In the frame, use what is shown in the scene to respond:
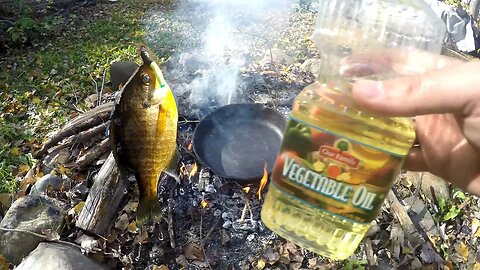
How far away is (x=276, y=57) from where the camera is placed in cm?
680

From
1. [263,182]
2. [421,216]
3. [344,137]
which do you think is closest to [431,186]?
[421,216]

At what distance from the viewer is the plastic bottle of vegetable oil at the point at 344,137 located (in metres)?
1.73

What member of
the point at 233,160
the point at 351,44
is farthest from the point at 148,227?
the point at 351,44

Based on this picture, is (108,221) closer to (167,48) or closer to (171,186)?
(171,186)

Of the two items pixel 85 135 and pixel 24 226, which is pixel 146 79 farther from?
pixel 85 135

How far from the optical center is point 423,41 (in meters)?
2.04

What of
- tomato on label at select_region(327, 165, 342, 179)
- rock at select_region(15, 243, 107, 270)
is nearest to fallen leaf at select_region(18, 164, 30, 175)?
rock at select_region(15, 243, 107, 270)

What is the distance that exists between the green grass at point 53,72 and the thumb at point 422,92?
4413mm

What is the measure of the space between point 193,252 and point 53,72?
4.61m

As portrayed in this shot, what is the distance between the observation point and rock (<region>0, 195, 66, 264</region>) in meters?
3.92

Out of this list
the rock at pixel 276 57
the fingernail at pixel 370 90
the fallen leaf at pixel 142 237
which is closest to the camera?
the fingernail at pixel 370 90

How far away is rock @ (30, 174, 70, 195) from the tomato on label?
3.45 meters

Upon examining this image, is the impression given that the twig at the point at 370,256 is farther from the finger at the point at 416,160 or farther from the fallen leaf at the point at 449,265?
the finger at the point at 416,160

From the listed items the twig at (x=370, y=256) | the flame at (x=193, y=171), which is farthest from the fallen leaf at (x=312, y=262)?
the flame at (x=193, y=171)
